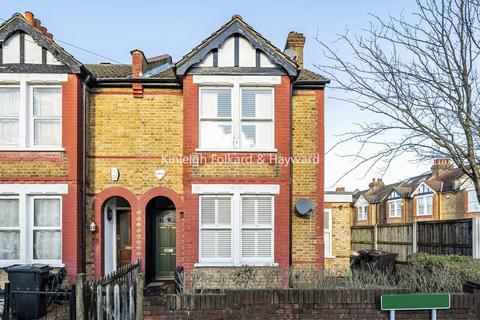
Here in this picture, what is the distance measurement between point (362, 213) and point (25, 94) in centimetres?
4165

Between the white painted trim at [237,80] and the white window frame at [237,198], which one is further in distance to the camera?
the white painted trim at [237,80]

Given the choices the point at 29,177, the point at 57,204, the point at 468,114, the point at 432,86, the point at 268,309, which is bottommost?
the point at 268,309

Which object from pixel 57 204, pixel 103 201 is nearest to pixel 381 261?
pixel 103 201

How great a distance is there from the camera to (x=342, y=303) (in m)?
6.91

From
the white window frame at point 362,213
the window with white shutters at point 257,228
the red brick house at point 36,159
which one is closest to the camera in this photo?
the red brick house at point 36,159

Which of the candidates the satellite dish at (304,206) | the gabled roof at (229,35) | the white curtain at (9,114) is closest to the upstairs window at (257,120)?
the gabled roof at (229,35)

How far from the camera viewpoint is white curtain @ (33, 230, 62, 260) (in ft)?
35.2

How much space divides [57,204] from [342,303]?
25.7 ft

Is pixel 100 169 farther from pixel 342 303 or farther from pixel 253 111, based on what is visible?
pixel 342 303

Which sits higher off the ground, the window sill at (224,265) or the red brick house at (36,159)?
the red brick house at (36,159)

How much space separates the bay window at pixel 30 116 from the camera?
10680 millimetres

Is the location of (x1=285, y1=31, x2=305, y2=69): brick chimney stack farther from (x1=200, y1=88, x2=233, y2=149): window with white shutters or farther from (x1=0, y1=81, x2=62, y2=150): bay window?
(x1=0, y1=81, x2=62, y2=150): bay window

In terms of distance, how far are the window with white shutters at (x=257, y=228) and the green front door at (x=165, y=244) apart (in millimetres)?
2960

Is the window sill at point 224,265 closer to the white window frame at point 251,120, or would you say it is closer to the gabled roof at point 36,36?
the white window frame at point 251,120
